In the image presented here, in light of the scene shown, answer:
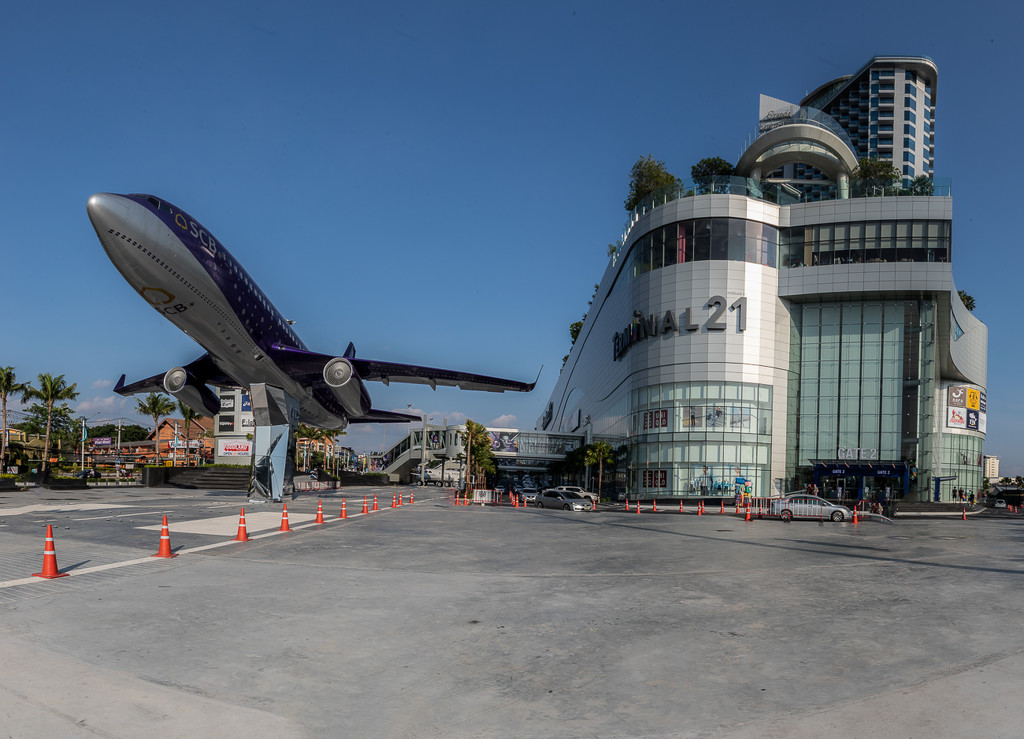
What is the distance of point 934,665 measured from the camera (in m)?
7.47

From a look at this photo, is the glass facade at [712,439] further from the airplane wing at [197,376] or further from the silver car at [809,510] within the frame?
the airplane wing at [197,376]

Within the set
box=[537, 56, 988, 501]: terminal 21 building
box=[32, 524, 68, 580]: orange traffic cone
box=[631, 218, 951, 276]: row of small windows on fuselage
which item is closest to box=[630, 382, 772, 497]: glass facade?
box=[537, 56, 988, 501]: terminal 21 building

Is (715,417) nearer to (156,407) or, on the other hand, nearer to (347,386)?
(347,386)

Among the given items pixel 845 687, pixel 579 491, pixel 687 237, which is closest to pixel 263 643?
pixel 845 687

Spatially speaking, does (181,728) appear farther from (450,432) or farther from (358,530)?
(450,432)

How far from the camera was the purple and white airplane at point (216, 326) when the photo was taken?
1019 inches

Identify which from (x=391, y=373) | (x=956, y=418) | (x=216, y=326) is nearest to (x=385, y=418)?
(x=391, y=373)

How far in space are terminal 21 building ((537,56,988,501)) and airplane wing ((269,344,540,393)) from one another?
2168cm

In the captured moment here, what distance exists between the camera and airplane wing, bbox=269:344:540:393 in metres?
35.8

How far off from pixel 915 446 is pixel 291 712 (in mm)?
61914

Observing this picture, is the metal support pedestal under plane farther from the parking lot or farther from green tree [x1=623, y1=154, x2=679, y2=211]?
green tree [x1=623, y1=154, x2=679, y2=211]

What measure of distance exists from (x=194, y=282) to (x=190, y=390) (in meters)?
10.9

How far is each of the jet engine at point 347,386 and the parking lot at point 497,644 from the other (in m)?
18.2

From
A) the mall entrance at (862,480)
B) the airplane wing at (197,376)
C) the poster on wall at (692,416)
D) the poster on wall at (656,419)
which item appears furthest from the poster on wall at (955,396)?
the airplane wing at (197,376)
